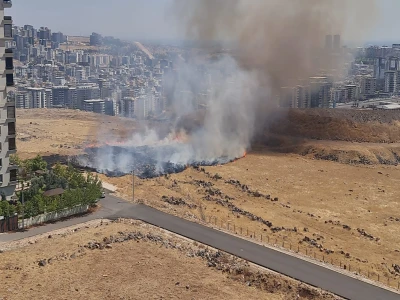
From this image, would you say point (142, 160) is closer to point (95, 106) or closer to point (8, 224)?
point (8, 224)

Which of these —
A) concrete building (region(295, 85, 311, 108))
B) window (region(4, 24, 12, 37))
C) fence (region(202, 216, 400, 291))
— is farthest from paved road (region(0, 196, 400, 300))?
concrete building (region(295, 85, 311, 108))

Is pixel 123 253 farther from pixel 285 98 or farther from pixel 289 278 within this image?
pixel 285 98

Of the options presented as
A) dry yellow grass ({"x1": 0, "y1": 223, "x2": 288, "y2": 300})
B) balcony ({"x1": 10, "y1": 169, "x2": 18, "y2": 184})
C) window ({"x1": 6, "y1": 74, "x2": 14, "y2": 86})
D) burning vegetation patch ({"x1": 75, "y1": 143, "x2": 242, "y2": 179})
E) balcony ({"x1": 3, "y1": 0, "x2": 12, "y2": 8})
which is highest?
balcony ({"x1": 3, "y1": 0, "x2": 12, "y2": 8})

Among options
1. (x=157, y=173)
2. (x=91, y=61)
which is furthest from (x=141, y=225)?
(x=91, y=61)

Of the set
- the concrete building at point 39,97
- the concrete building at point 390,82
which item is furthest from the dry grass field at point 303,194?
the concrete building at point 390,82

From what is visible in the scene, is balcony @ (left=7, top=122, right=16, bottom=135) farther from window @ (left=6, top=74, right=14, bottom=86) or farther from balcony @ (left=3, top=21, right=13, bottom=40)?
balcony @ (left=3, top=21, right=13, bottom=40)

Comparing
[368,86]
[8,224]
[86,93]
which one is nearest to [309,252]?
[8,224]

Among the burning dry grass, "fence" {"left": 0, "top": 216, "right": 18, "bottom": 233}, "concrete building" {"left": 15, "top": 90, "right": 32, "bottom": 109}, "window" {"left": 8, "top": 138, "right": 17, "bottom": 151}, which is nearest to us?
"fence" {"left": 0, "top": 216, "right": 18, "bottom": 233}
